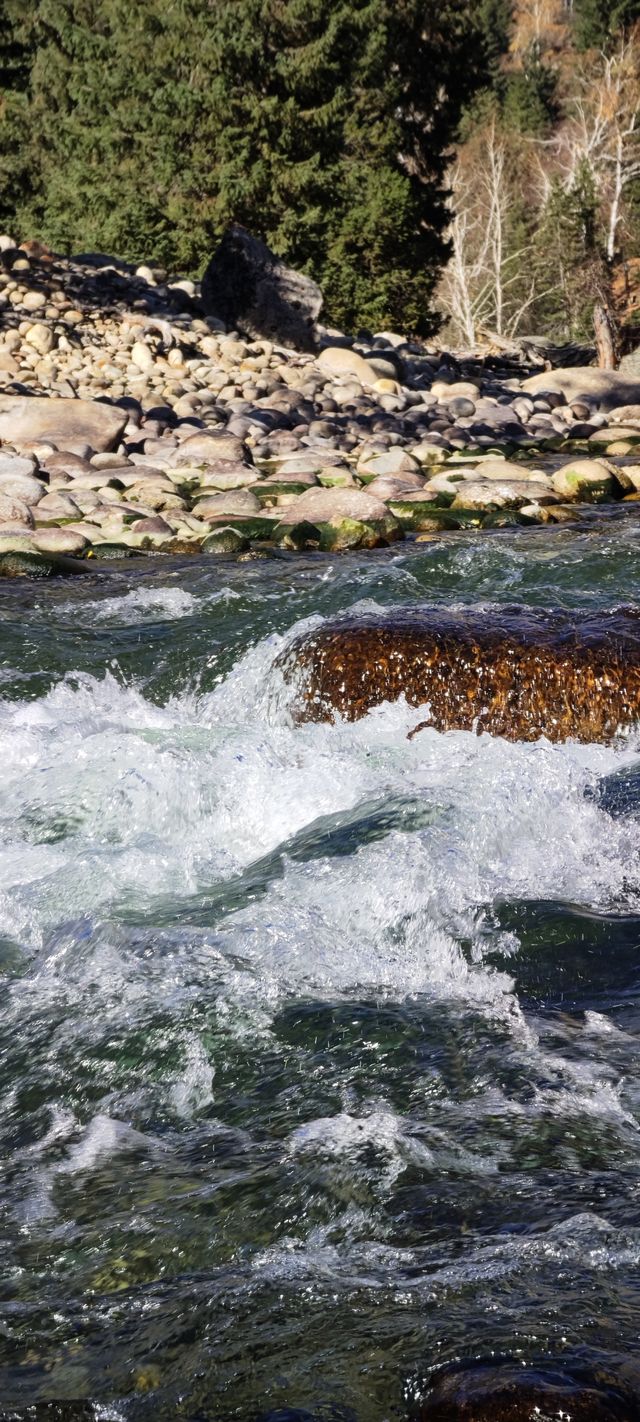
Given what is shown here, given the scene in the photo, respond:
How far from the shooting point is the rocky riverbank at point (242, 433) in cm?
1016

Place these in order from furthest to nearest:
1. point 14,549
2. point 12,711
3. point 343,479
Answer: point 343,479
point 14,549
point 12,711

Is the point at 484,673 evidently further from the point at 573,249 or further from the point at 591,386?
the point at 573,249

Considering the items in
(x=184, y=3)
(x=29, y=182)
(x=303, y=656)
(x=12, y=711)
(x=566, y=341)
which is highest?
(x=184, y=3)

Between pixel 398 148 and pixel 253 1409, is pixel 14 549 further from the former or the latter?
pixel 398 148

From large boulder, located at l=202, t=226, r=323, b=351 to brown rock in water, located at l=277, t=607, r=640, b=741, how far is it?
1401 cm

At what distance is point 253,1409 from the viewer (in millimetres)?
1856

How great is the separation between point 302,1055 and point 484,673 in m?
2.72

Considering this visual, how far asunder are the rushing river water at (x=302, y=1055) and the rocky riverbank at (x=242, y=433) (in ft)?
14.5

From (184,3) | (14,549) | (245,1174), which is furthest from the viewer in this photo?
(184,3)

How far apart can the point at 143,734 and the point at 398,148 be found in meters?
22.6

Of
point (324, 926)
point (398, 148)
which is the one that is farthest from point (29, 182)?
point (324, 926)

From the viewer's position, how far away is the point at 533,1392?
1.74 meters

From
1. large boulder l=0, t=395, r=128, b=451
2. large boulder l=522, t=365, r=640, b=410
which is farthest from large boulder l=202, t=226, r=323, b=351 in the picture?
large boulder l=0, t=395, r=128, b=451

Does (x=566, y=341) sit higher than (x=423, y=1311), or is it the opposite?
(x=566, y=341)
